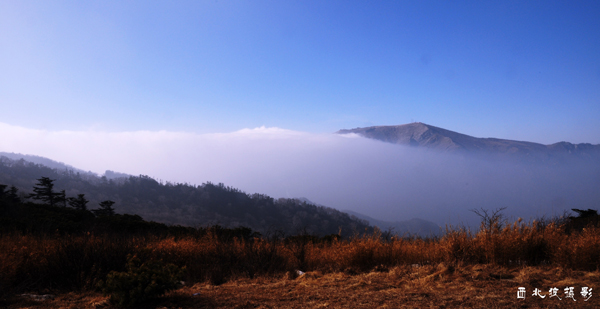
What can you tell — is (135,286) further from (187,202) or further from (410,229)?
(187,202)

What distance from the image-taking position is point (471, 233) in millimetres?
7832

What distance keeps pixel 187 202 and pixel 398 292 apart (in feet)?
425

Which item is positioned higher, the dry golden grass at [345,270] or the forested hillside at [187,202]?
the dry golden grass at [345,270]

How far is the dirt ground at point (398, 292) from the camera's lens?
4.48 metres

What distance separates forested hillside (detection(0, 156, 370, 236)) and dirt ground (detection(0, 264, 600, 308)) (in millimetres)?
98131

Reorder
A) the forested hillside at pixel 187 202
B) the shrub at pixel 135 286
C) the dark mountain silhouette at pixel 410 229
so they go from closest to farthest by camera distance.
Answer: the shrub at pixel 135 286, the dark mountain silhouette at pixel 410 229, the forested hillside at pixel 187 202

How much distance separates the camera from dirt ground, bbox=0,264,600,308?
176 inches

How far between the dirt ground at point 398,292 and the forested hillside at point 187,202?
322ft

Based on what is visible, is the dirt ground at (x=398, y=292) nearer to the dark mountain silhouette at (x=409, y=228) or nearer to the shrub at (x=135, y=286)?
the shrub at (x=135, y=286)

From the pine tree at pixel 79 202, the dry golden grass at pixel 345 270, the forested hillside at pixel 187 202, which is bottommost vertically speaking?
the forested hillside at pixel 187 202

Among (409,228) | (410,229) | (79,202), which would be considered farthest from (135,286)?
(409,228)

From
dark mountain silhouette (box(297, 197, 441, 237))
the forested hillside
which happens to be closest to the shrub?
dark mountain silhouette (box(297, 197, 441, 237))

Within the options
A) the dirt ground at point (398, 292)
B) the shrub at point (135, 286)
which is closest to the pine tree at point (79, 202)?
the dirt ground at point (398, 292)

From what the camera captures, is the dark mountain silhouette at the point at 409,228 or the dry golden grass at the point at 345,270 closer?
the dry golden grass at the point at 345,270
